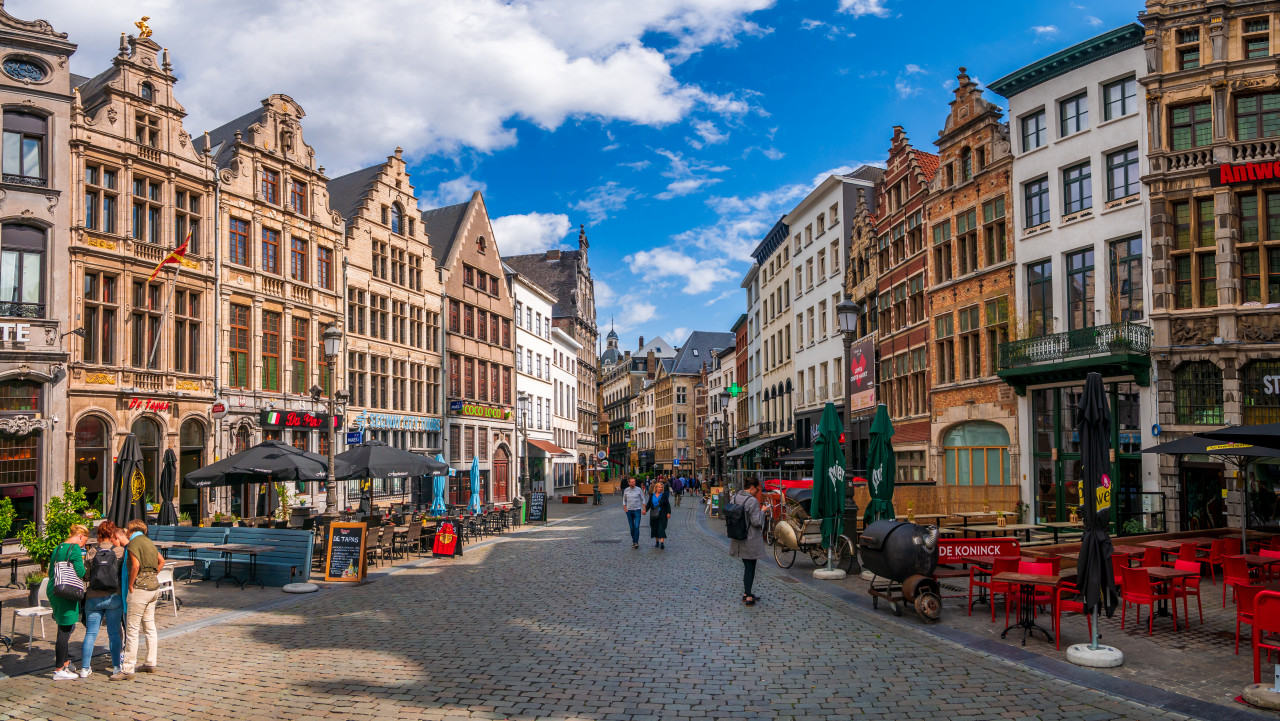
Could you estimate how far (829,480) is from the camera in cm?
1767

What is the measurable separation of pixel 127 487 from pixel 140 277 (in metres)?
12.2

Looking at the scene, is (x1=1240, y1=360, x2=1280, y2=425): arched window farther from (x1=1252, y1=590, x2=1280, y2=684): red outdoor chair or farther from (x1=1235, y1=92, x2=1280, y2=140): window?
(x1=1252, y1=590, x2=1280, y2=684): red outdoor chair

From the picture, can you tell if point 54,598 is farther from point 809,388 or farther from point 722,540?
point 809,388

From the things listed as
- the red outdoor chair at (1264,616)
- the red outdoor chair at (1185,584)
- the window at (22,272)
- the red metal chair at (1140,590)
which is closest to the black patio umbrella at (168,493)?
the window at (22,272)

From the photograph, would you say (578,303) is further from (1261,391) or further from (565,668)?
(565,668)

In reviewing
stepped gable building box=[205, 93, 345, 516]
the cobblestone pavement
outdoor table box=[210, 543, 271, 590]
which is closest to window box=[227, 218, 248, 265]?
stepped gable building box=[205, 93, 345, 516]

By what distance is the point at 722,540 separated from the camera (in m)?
27.2

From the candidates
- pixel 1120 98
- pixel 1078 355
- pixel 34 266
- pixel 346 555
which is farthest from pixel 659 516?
pixel 34 266

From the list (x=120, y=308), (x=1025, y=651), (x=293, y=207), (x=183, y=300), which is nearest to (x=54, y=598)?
(x=1025, y=651)

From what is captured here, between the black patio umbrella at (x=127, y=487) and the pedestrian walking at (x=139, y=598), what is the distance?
25.4 ft

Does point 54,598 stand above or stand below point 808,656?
above

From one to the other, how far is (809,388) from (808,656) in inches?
1553

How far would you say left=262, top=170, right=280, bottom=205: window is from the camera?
3325cm

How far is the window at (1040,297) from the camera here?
28062mm
